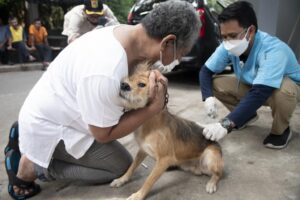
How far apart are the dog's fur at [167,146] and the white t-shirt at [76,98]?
6.5 inches

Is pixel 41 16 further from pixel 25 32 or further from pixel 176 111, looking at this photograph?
pixel 176 111

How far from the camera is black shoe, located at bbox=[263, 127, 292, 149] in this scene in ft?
11.6

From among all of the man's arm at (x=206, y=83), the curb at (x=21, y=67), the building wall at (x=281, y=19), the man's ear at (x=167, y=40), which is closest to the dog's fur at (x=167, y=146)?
the man's ear at (x=167, y=40)

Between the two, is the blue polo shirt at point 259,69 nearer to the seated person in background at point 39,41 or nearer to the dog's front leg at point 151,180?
the dog's front leg at point 151,180

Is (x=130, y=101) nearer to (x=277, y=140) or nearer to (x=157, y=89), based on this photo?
(x=157, y=89)


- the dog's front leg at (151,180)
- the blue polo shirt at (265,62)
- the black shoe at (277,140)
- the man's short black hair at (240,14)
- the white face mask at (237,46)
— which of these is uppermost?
the man's short black hair at (240,14)

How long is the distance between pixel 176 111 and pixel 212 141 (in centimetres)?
175

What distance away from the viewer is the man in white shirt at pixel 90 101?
2.14 meters

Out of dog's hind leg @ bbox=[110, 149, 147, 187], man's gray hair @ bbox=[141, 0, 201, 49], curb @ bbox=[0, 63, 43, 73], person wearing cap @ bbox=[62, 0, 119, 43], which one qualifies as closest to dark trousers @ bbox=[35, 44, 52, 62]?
curb @ bbox=[0, 63, 43, 73]

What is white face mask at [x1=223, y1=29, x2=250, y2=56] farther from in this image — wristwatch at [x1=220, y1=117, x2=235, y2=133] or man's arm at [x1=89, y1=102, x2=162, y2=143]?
man's arm at [x1=89, y1=102, x2=162, y2=143]

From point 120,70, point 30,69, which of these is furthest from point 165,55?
point 30,69

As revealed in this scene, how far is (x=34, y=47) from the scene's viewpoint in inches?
444

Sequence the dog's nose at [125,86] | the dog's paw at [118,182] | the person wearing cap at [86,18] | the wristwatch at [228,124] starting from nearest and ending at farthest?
the dog's nose at [125,86] → the dog's paw at [118,182] → the wristwatch at [228,124] → the person wearing cap at [86,18]

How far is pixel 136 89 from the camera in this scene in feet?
7.60
